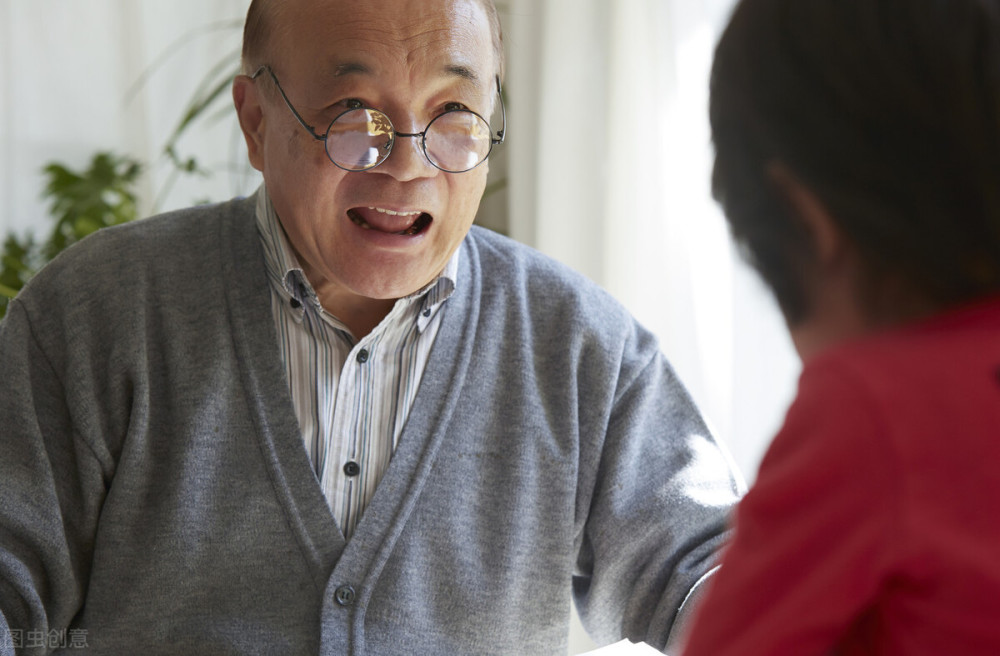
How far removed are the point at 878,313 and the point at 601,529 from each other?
0.83 m

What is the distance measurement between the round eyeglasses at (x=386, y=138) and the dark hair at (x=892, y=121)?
753mm

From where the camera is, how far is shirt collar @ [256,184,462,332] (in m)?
1.39

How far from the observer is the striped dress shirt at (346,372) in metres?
1.33

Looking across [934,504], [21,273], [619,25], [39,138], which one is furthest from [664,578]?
[39,138]

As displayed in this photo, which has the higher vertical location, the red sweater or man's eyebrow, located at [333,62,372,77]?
man's eyebrow, located at [333,62,372,77]

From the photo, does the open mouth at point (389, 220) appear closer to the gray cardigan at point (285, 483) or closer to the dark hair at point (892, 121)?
the gray cardigan at point (285, 483)

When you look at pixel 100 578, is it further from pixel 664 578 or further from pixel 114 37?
pixel 114 37

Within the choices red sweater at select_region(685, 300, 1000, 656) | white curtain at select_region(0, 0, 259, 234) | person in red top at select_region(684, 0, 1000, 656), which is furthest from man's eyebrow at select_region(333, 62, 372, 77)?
white curtain at select_region(0, 0, 259, 234)

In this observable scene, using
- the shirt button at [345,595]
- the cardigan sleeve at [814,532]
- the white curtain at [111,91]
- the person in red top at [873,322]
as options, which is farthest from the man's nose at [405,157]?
the white curtain at [111,91]

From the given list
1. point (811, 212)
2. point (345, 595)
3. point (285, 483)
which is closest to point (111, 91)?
point (285, 483)

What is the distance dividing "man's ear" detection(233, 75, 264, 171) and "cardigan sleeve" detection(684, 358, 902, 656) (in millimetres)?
1060

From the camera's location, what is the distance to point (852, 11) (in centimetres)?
57

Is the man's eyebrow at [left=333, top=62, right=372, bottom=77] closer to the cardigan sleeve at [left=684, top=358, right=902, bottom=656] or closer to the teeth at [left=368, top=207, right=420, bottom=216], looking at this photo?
the teeth at [left=368, top=207, right=420, bottom=216]

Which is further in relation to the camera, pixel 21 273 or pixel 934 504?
pixel 21 273
